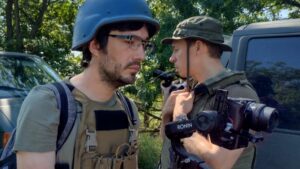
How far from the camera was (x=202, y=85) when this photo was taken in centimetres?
262

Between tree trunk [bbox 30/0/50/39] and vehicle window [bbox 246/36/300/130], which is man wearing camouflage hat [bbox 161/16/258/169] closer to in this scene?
vehicle window [bbox 246/36/300/130]

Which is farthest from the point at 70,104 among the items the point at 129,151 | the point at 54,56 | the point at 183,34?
the point at 54,56

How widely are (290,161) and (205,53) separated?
33.1 inches

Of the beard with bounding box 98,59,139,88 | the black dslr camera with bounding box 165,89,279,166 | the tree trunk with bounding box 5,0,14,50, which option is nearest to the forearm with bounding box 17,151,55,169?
the beard with bounding box 98,59,139,88

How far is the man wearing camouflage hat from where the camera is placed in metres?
2.34

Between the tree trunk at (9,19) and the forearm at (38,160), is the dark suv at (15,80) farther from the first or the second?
the tree trunk at (9,19)

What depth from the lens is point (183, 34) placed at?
2.86m

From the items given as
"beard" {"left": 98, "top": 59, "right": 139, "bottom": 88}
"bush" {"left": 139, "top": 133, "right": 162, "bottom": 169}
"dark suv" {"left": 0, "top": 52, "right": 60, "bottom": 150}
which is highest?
"beard" {"left": 98, "top": 59, "right": 139, "bottom": 88}

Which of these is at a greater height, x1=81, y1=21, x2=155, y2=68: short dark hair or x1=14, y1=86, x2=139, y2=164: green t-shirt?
x1=81, y1=21, x2=155, y2=68: short dark hair

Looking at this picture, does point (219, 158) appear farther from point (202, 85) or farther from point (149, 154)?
point (149, 154)

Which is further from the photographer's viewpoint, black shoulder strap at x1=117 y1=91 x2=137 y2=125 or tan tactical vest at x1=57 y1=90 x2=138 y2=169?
black shoulder strap at x1=117 y1=91 x2=137 y2=125

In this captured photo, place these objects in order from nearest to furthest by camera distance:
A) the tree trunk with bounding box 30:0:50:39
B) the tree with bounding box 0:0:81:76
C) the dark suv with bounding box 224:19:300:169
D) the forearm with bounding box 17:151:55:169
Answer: the forearm with bounding box 17:151:55:169
the dark suv with bounding box 224:19:300:169
the tree with bounding box 0:0:81:76
the tree trunk with bounding box 30:0:50:39

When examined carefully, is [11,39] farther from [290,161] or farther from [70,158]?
[70,158]

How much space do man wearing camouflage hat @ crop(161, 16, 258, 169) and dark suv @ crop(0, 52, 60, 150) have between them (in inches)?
81.6
